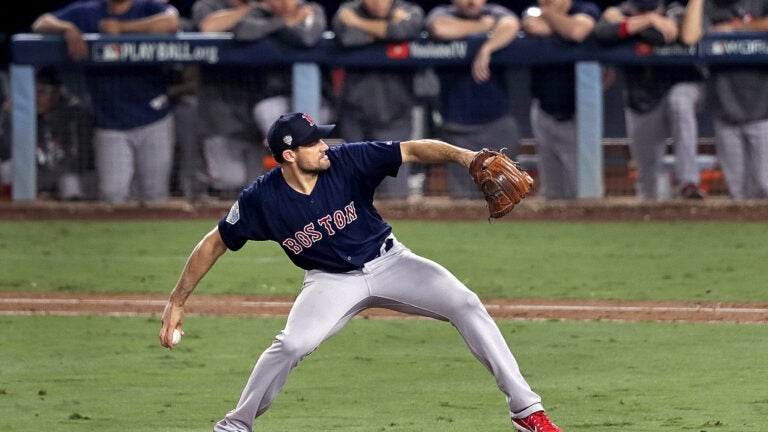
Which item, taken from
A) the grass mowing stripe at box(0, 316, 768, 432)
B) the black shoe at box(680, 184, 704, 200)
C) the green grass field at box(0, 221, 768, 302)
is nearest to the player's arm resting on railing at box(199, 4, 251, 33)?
the green grass field at box(0, 221, 768, 302)

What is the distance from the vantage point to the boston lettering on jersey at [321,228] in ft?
20.1

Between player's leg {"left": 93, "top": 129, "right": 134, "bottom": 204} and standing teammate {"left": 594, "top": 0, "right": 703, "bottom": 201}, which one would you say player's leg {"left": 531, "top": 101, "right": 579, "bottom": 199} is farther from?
player's leg {"left": 93, "top": 129, "right": 134, "bottom": 204}

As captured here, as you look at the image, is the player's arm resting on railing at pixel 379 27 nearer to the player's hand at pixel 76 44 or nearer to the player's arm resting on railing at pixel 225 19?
the player's arm resting on railing at pixel 225 19

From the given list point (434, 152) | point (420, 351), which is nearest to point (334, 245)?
point (434, 152)

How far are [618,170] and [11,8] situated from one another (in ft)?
29.5

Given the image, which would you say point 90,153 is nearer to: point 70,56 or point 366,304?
point 70,56

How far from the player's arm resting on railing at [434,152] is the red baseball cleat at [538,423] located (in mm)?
1061

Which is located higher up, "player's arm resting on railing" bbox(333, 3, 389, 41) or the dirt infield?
"player's arm resting on railing" bbox(333, 3, 389, 41)

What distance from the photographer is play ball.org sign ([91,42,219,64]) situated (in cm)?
1470

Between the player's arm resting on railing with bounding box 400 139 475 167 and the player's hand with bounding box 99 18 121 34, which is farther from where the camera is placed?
the player's hand with bounding box 99 18 121 34

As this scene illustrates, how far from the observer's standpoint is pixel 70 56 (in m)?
14.8

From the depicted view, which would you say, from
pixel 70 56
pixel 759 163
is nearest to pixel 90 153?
pixel 70 56

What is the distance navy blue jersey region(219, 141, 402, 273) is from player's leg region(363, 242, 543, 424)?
117mm

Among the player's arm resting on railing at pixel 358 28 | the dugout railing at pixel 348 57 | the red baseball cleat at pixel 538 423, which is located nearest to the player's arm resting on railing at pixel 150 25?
the dugout railing at pixel 348 57
